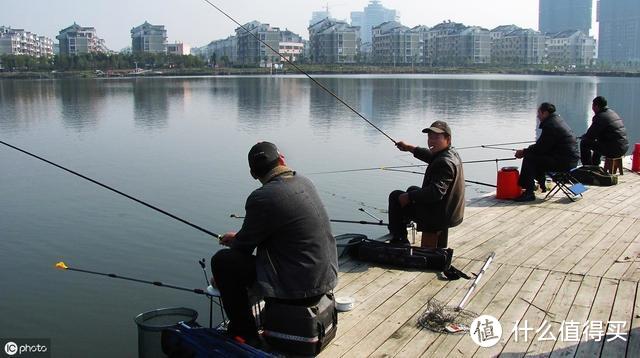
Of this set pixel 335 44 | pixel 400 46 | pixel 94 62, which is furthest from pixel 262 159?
pixel 400 46

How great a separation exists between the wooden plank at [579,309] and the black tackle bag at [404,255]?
119 centimetres

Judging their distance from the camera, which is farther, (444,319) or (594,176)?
(594,176)

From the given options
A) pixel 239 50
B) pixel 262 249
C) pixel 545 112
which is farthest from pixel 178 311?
pixel 239 50

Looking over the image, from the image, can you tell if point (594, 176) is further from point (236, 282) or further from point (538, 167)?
point (236, 282)

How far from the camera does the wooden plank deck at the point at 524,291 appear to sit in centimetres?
462

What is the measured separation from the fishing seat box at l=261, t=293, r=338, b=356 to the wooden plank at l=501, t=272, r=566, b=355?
1269 mm

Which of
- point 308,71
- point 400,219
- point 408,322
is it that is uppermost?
point 308,71

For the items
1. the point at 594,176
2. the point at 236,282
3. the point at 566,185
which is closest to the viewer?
the point at 236,282

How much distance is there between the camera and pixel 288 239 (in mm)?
4172

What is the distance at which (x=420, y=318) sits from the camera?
16.7 feet

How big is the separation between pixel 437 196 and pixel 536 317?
57.7 inches

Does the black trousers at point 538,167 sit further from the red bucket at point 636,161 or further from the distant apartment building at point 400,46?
the distant apartment building at point 400,46

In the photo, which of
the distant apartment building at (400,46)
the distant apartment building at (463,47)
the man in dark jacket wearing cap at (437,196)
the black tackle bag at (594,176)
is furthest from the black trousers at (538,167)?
the distant apartment building at (400,46)

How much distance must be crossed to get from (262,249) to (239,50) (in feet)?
635
